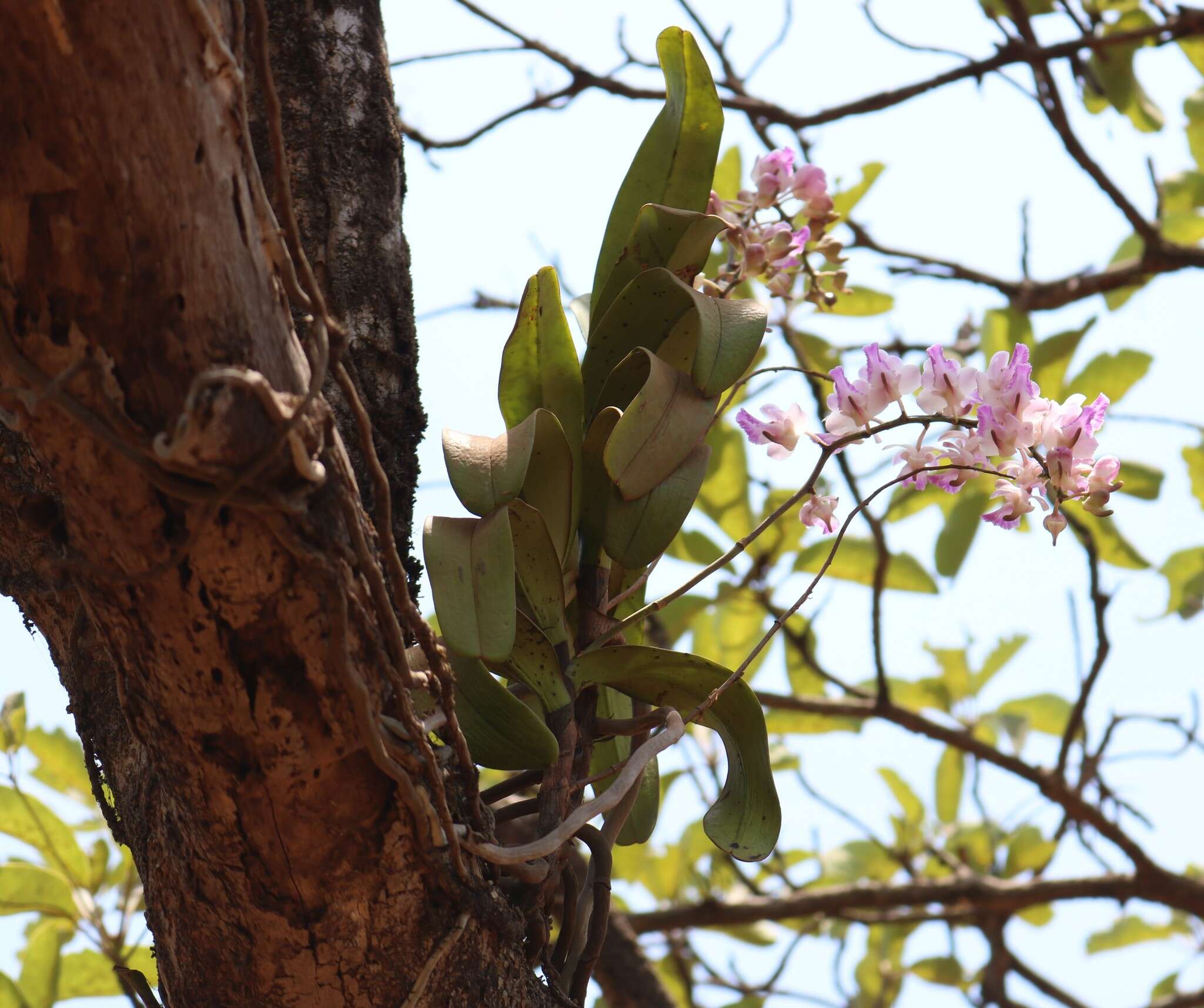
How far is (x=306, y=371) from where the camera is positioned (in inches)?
21.4

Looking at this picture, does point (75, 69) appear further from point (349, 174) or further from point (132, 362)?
point (349, 174)

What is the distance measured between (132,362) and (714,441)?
132cm

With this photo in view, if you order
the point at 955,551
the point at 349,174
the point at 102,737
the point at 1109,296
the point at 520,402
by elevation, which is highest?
the point at 1109,296

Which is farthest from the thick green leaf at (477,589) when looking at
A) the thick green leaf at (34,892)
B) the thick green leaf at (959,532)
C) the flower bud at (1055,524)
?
the thick green leaf at (959,532)

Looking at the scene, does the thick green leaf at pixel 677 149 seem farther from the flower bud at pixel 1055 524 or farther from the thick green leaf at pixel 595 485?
the flower bud at pixel 1055 524

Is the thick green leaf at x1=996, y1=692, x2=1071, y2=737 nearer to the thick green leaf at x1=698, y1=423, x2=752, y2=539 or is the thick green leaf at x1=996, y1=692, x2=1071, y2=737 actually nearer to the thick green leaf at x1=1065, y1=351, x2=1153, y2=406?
the thick green leaf at x1=1065, y1=351, x2=1153, y2=406

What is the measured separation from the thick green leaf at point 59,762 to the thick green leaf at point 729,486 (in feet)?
3.49

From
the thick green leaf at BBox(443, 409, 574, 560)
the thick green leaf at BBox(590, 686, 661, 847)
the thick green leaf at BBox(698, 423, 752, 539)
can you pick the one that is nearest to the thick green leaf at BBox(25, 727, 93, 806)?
the thick green leaf at BBox(698, 423, 752, 539)

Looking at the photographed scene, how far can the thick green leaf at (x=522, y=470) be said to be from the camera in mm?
732

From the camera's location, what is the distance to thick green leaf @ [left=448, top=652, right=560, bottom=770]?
0.72 metres

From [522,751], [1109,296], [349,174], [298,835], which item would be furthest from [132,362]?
[1109,296]

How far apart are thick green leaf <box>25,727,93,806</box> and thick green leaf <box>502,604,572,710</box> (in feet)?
4.18

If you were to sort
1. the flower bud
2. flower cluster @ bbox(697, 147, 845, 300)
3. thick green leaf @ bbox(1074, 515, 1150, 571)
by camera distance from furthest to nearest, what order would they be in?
thick green leaf @ bbox(1074, 515, 1150, 571) → flower cluster @ bbox(697, 147, 845, 300) → the flower bud

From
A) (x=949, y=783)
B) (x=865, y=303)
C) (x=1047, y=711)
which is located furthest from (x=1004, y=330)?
(x=949, y=783)
